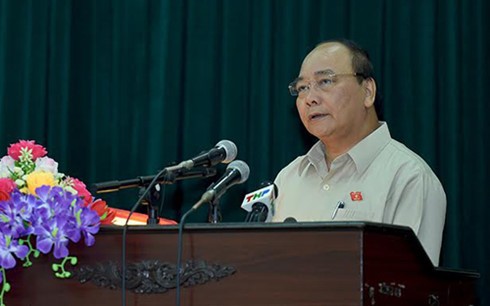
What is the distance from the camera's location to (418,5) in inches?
139

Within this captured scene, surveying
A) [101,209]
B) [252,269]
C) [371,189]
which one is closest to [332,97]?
[371,189]

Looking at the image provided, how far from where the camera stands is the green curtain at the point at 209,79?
346cm

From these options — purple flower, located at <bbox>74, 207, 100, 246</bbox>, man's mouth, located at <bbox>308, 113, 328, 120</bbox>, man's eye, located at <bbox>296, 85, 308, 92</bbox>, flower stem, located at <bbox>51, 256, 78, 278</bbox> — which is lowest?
flower stem, located at <bbox>51, 256, 78, 278</bbox>

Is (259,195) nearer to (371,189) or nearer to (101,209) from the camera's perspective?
(101,209)

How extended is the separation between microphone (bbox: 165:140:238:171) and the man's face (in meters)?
0.76

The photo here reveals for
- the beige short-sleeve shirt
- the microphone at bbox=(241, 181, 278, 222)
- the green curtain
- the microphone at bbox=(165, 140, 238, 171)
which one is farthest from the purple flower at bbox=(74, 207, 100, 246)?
the green curtain

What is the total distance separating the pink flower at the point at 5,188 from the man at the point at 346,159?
3.57 feet

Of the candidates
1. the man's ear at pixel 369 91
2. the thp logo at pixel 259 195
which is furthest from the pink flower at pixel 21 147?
the man's ear at pixel 369 91

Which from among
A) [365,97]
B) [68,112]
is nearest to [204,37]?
[68,112]

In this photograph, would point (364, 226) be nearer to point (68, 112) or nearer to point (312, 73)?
point (312, 73)

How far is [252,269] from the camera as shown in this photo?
1.79 metres

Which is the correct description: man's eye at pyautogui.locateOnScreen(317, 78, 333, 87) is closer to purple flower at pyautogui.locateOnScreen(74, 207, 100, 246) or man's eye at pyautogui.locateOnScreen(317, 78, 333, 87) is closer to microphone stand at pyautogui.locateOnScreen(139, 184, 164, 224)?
microphone stand at pyautogui.locateOnScreen(139, 184, 164, 224)

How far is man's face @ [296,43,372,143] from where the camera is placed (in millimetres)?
2961

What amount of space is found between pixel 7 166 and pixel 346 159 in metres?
1.22
